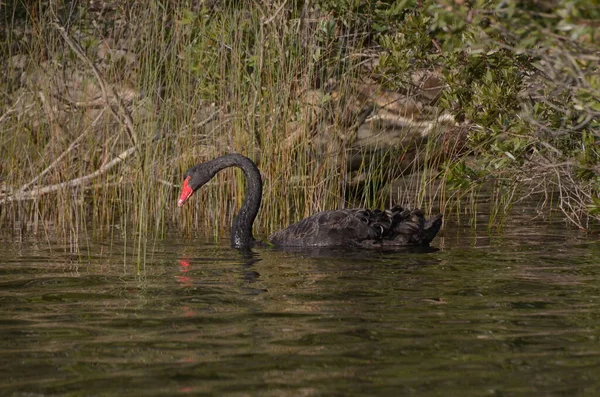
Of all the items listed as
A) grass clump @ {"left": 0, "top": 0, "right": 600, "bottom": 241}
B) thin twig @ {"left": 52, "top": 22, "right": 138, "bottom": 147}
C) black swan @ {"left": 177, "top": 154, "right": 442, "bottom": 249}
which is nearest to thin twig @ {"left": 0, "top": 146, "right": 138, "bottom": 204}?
grass clump @ {"left": 0, "top": 0, "right": 600, "bottom": 241}

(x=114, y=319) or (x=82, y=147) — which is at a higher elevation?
(x=82, y=147)

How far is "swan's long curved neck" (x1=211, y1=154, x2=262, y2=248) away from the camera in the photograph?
8117mm

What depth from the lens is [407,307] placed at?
5.24 metres

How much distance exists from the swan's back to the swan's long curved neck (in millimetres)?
353

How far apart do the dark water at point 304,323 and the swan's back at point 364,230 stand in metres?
0.29

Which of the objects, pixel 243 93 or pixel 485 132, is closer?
pixel 485 132

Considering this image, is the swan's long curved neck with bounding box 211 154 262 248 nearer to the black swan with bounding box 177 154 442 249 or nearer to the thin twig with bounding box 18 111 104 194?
the black swan with bounding box 177 154 442 249

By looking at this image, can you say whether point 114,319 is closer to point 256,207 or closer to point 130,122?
point 256,207

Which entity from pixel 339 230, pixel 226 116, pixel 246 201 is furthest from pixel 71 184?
pixel 339 230

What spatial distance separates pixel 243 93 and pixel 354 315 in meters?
4.35

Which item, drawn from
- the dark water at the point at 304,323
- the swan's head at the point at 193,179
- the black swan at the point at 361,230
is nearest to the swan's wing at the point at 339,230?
the black swan at the point at 361,230

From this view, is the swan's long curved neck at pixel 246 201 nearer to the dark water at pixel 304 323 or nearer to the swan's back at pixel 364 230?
the swan's back at pixel 364 230

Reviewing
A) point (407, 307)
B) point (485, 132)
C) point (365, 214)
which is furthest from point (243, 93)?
point (407, 307)

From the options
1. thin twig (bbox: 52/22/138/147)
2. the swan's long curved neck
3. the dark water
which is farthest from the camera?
thin twig (bbox: 52/22/138/147)
